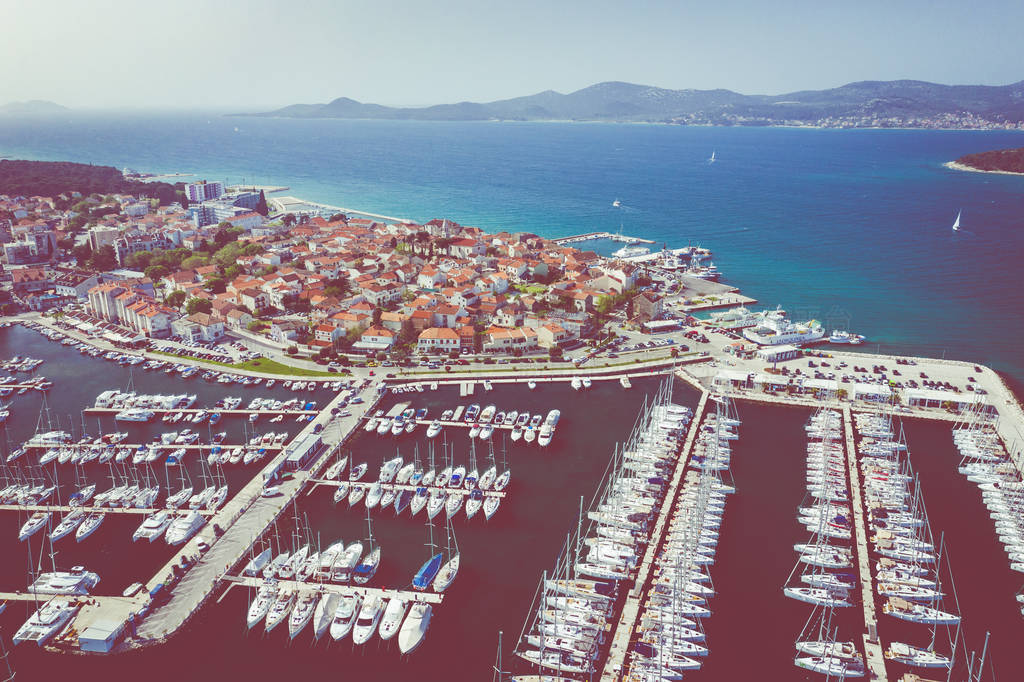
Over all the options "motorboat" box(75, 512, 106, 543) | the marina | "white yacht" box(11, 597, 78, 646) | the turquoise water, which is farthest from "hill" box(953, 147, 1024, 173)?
"white yacht" box(11, 597, 78, 646)

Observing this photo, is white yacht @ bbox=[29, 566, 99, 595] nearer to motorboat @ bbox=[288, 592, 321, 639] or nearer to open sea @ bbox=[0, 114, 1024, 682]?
open sea @ bbox=[0, 114, 1024, 682]

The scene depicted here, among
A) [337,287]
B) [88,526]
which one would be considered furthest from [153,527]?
[337,287]

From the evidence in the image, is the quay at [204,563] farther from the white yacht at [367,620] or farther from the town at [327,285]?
the town at [327,285]

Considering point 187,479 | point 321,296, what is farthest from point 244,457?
point 321,296

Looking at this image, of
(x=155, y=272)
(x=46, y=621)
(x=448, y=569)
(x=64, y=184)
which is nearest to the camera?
(x=46, y=621)

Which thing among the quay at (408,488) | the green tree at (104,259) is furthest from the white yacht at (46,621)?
the green tree at (104,259)

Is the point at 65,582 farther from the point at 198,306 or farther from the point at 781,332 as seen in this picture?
the point at 781,332
